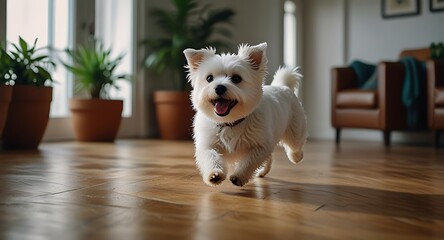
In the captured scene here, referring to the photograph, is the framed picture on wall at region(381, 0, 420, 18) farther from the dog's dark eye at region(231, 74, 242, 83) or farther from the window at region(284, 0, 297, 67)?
the dog's dark eye at region(231, 74, 242, 83)

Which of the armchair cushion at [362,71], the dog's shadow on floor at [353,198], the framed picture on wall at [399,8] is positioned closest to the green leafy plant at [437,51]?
the armchair cushion at [362,71]

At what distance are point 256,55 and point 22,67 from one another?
2.09 metres

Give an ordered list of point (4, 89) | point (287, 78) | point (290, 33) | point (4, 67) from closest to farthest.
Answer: point (287, 78), point (4, 89), point (4, 67), point (290, 33)

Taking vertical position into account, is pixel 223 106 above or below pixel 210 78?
below

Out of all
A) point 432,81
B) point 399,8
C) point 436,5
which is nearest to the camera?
point 432,81

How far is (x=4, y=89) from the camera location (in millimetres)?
2945

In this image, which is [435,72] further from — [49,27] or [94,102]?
[49,27]

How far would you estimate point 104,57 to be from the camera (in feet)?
13.7

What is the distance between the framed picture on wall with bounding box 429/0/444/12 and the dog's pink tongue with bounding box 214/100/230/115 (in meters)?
4.32

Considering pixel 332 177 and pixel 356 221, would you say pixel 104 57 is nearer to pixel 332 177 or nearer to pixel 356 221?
pixel 332 177

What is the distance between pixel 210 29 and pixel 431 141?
8.46ft

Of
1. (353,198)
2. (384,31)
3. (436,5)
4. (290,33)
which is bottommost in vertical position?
(353,198)

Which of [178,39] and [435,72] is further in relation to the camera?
[178,39]

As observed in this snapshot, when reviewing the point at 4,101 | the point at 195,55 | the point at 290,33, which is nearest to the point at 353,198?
the point at 195,55
